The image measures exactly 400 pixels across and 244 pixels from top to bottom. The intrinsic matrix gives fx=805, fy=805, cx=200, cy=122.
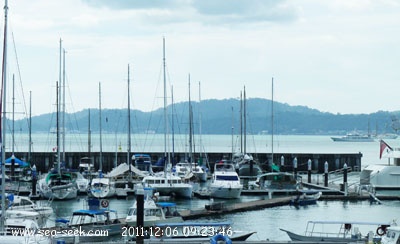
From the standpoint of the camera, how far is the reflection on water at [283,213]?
152 ft

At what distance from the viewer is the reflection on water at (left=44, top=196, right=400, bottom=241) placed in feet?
152

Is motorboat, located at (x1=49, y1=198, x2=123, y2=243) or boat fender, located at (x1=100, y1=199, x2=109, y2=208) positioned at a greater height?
boat fender, located at (x1=100, y1=199, x2=109, y2=208)

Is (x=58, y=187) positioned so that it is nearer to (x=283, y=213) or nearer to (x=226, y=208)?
(x=226, y=208)

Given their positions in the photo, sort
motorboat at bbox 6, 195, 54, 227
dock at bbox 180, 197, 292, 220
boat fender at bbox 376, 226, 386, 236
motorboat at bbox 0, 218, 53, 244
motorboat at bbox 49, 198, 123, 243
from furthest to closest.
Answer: dock at bbox 180, 197, 292, 220
motorboat at bbox 6, 195, 54, 227
motorboat at bbox 49, 198, 123, 243
boat fender at bbox 376, 226, 386, 236
motorboat at bbox 0, 218, 53, 244

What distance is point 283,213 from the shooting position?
5266cm

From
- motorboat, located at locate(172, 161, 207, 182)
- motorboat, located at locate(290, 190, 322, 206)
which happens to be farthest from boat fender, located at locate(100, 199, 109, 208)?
motorboat, located at locate(172, 161, 207, 182)

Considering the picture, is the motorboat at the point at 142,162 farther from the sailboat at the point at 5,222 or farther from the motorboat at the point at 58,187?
the sailboat at the point at 5,222

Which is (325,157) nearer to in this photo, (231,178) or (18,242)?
(231,178)

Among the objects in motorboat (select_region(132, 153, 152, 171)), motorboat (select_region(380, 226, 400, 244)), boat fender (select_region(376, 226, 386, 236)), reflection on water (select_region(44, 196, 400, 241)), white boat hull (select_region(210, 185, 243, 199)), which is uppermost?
motorboat (select_region(132, 153, 152, 171))

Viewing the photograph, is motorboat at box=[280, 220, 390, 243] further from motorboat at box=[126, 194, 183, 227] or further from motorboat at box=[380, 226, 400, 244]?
motorboat at box=[126, 194, 183, 227]

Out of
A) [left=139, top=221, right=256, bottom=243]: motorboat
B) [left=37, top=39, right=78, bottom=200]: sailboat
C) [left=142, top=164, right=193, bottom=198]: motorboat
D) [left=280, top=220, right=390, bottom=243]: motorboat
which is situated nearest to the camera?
[left=280, top=220, right=390, bottom=243]: motorboat

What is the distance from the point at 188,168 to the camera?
77.4 metres

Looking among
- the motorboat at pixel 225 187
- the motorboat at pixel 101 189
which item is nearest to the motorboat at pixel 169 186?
the motorboat at pixel 225 187

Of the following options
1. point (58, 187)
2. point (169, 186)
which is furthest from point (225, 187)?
point (58, 187)
